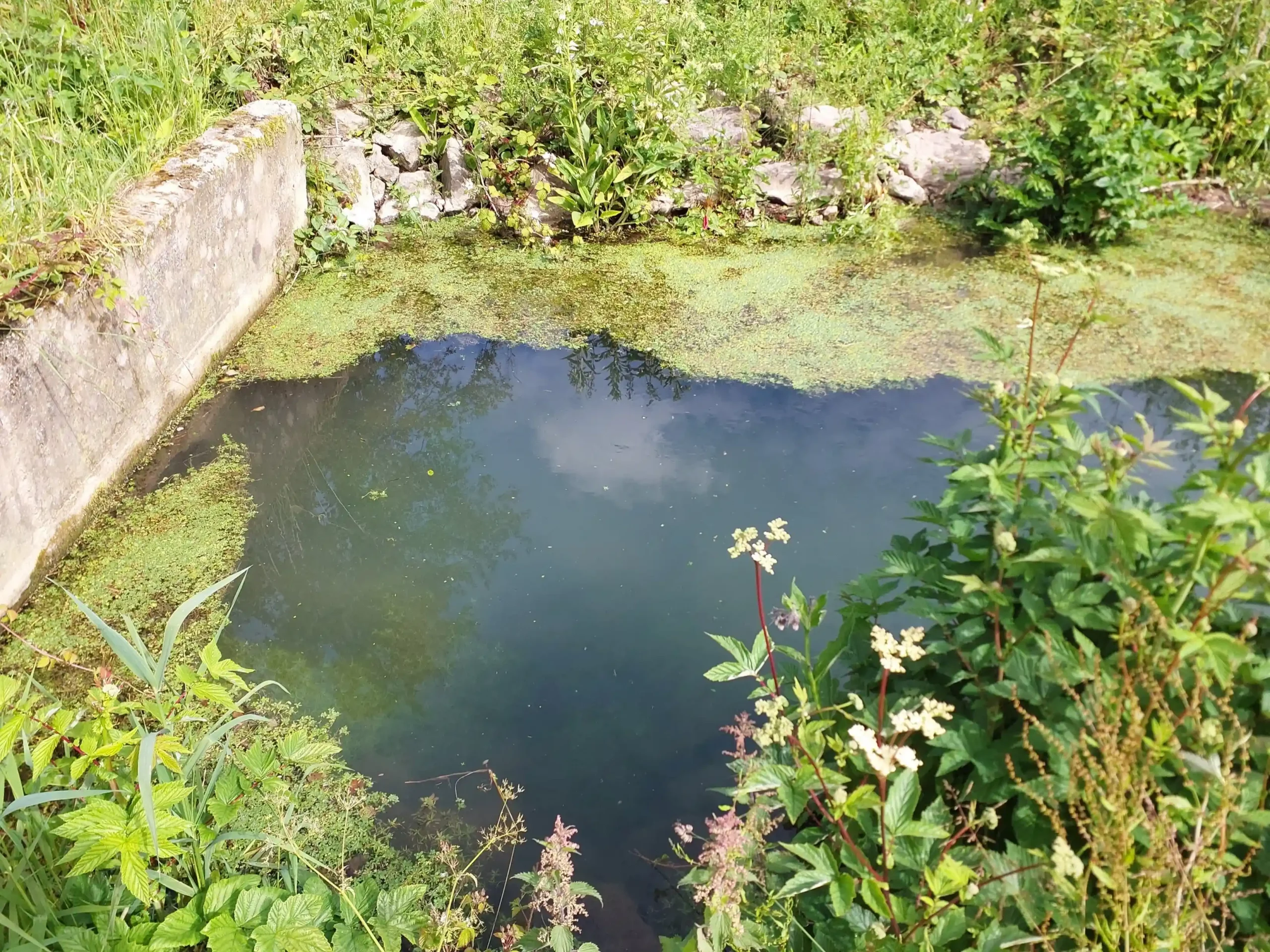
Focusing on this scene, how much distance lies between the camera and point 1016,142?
4.34 meters

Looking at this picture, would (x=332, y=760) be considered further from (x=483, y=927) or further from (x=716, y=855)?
(x=716, y=855)

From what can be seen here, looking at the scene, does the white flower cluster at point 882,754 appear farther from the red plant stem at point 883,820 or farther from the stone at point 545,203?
the stone at point 545,203

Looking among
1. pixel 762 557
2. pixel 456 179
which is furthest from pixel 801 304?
pixel 762 557

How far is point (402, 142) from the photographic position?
4.91 m

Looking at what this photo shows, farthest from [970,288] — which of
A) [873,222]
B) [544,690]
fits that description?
[544,690]

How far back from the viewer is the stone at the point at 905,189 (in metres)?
4.88

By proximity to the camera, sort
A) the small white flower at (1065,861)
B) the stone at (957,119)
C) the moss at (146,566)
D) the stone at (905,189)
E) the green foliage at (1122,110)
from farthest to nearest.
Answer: the stone at (957,119) → the stone at (905,189) → the green foliage at (1122,110) → the moss at (146,566) → the small white flower at (1065,861)

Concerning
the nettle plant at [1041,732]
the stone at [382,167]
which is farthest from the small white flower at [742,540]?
the stone at [382,167]

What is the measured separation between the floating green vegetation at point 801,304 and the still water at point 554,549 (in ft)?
0.55

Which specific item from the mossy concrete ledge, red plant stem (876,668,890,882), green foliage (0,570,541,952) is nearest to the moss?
the mossy concrete ledge

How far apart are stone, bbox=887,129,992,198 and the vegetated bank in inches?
0.6

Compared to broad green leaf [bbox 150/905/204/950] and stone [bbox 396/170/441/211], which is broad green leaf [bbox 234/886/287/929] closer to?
broad green leaf [bbox 150/905/204/950]

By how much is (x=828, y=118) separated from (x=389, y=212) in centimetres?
246

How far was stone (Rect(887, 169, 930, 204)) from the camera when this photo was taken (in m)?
4.88
